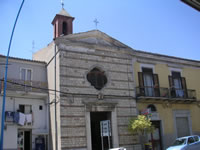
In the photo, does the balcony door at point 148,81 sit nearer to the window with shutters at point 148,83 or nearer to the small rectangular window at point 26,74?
the window with shutters at point 148,83

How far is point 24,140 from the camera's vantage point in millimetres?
16875

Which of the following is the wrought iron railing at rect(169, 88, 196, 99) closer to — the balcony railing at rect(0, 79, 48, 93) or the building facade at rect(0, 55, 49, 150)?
the building facade at rect(0, 55, 49, 150)

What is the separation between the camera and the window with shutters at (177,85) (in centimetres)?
2095

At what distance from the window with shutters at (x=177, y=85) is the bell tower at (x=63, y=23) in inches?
404

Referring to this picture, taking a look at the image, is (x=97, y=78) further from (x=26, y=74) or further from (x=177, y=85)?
(x=177, y=85)

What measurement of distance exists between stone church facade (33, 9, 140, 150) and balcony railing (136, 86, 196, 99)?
986 mm

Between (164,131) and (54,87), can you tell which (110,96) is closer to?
(54,87)

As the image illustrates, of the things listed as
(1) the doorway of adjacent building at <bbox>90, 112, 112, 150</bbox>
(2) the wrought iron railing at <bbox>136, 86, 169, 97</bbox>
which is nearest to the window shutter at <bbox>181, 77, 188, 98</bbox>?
(2) the wrought iron railing at <bbox>136, 86, 169, 97</bbox>

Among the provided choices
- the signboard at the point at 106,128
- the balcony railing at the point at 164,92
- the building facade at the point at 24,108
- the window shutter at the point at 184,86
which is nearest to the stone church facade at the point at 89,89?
the balcony railing at the point at 164,92

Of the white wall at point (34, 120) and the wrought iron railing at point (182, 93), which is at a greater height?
the wrought iron railing at point (182, 93)

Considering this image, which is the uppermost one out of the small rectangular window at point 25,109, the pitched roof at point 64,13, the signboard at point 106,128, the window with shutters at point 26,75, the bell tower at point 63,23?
the pitched roof at point 64,13

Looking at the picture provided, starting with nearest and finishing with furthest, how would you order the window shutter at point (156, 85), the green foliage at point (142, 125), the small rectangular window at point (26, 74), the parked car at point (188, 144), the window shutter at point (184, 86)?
the parked car at point (188, 144) → the green foliage at point (142, 125) → the small rectangular window at point (26, 74) → the window shutter at point (156, 85) → the window shutter at point (184, 86)

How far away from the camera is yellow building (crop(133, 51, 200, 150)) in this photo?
747 inches

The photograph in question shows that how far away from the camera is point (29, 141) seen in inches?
668
